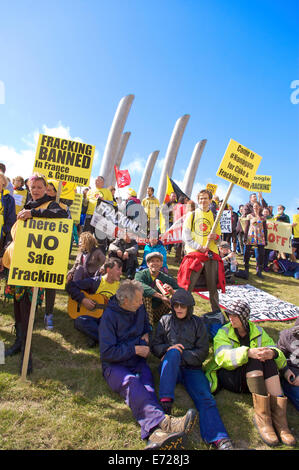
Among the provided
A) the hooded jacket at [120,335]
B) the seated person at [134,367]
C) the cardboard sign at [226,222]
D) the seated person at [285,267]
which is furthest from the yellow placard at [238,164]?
the cardboard sign at [226,222]

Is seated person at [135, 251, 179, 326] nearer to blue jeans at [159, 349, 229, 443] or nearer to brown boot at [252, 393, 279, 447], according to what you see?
blue jeans at [159, 349, 229, 443]

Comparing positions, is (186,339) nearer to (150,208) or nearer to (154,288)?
(154,288)

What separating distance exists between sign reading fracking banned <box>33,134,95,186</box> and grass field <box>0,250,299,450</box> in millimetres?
2429

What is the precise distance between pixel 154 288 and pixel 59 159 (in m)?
2.56

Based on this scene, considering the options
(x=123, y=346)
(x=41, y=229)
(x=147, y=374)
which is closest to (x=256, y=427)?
(x=147, y=374)

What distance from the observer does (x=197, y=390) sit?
3258mm

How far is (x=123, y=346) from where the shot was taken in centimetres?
340

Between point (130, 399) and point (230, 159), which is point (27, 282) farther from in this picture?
point (230, 159)

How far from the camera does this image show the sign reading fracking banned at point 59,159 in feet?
15.0

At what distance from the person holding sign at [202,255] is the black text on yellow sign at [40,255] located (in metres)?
2.40

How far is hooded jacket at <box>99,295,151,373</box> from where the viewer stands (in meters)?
3.36

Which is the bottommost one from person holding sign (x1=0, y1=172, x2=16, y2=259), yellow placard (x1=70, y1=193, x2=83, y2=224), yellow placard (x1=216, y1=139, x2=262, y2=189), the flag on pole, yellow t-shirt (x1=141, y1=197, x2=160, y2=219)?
person holding sign (x1=0, y1=172, x2=16, y2=259)

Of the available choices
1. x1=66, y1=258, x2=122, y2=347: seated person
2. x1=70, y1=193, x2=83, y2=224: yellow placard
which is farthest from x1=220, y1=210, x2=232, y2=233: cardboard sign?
x1=66, y1=258, x2=122, y2=347: seated person

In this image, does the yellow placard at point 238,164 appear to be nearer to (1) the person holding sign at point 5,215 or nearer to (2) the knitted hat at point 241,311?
(2) the knitted hat at point 241,311
